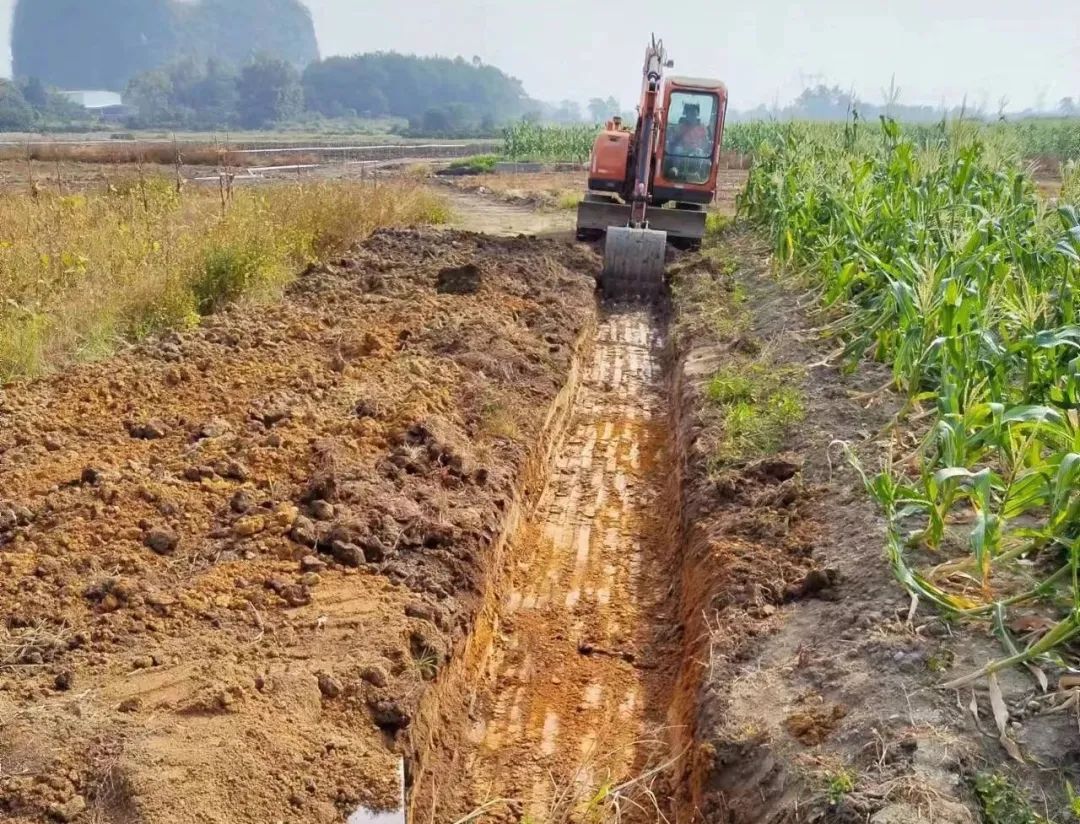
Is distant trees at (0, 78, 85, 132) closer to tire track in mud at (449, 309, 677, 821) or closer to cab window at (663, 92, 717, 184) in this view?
cab window at (663, 92, 717, 184)

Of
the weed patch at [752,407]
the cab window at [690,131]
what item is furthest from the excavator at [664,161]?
the weed patch at [752,407]

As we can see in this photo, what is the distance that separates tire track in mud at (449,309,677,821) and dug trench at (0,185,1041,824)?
17 millimetres

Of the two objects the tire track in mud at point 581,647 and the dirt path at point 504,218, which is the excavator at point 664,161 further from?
the tire track in mud at point 581,647

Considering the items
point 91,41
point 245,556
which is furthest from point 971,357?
point 91,41

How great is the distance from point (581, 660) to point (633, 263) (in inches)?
308

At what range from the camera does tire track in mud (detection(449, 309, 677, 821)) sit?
12.5 ft

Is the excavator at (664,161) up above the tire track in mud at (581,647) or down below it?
above

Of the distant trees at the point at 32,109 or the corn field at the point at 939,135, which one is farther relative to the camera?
the distant trees at the point at 32,109

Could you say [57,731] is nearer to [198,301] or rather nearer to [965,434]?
[965,434]

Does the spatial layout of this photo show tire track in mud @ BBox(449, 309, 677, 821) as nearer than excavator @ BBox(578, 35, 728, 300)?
Yes

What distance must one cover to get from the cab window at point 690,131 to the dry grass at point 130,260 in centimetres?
484

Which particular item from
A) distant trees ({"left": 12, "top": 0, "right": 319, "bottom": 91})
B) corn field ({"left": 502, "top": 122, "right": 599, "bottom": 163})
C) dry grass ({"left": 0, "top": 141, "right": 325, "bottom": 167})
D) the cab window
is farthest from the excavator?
distant trees ({"left": 12, "top": 0, "right": 319, "bottom": 91})

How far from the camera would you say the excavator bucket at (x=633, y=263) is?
11.5 meters

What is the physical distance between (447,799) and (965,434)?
268 cm
